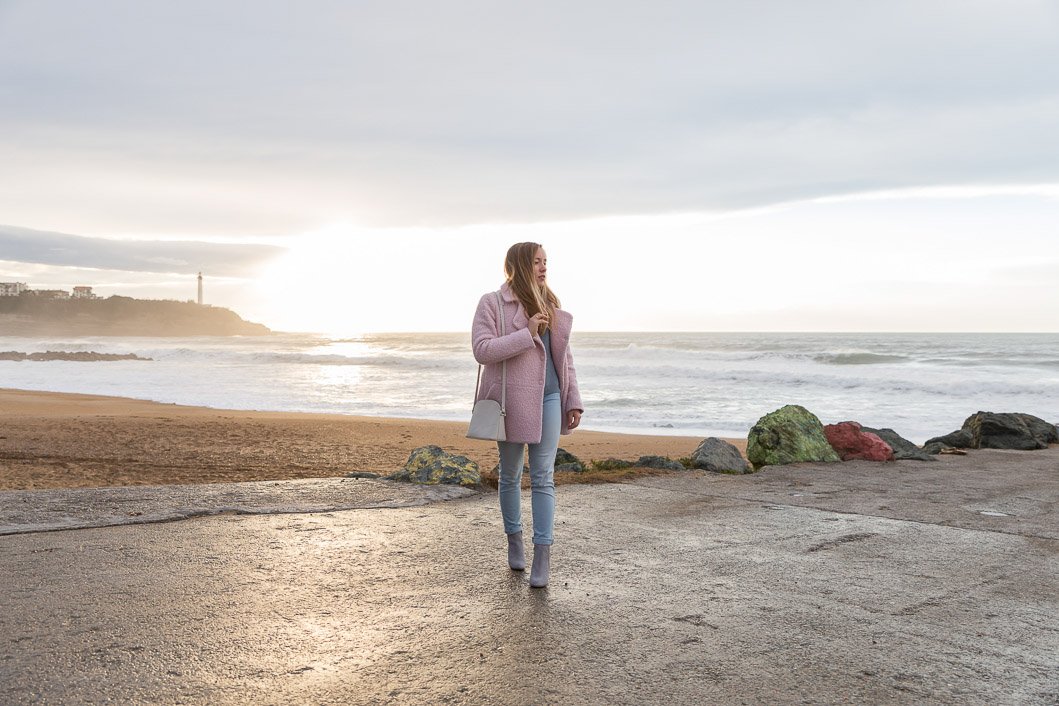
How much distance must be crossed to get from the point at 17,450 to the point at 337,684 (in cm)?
933

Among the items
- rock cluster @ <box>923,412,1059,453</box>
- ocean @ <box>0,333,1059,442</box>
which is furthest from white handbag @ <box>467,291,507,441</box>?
ocean @ <box>0,333,1059,442</box>

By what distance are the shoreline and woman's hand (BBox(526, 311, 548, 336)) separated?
511 cm

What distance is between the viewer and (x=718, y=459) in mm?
7613

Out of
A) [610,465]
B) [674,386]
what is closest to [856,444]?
[610,465]

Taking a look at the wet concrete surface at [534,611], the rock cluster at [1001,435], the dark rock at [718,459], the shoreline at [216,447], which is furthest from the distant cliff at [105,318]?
the wet concrete surface at [534,611]

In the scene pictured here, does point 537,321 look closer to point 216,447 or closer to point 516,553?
point 516,553

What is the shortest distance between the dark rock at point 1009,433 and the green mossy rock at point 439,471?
7428mm

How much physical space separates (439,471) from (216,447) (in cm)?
581

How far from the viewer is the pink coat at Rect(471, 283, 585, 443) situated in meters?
3.78

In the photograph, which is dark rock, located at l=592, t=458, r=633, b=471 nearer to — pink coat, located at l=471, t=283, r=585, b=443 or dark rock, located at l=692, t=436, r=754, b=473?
dark rock, located at l=692, t=436, r=754, b=473

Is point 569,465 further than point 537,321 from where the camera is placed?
Yes

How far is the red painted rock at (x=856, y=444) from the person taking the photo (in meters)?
8.51

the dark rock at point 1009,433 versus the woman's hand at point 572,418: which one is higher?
the woman's hand at point 572,418

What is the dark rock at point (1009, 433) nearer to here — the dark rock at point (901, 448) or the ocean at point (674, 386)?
the dark rock at point (901, 448)
